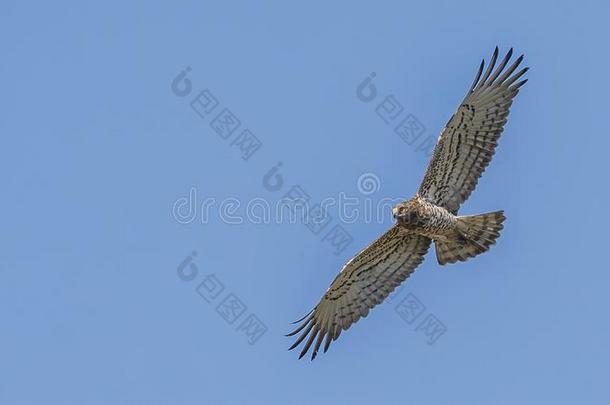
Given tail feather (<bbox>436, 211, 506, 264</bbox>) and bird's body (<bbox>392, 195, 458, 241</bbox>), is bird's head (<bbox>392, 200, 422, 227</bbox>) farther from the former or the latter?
tail feather (<bbox>436, 211, 506, 264</bbox>)

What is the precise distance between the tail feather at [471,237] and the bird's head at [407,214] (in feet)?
2.94

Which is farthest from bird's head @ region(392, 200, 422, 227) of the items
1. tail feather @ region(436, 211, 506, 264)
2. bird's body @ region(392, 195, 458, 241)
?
tail feather @ region(436, 211, 506, 264)

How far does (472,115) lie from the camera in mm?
21250

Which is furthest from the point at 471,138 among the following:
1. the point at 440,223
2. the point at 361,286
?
the point at 361,286

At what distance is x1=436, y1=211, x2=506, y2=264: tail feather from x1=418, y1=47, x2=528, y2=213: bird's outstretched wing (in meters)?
0.35

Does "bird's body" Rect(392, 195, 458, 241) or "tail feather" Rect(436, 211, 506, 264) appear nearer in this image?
"bird's body" Rect(392, 195, 458, 241)

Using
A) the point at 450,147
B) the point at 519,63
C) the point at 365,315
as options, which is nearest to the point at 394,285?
the point at 365,315

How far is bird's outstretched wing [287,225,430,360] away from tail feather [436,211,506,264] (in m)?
0.51

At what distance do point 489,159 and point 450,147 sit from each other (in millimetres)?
667

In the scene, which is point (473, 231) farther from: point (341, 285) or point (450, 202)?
point (341, 285)

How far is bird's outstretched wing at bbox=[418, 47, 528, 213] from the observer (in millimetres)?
21219

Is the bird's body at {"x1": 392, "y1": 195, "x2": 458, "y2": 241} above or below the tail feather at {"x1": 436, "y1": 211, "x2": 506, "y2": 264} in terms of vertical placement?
above

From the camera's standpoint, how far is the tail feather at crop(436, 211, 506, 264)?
21406 mm

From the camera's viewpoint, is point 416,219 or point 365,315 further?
point 365,315
